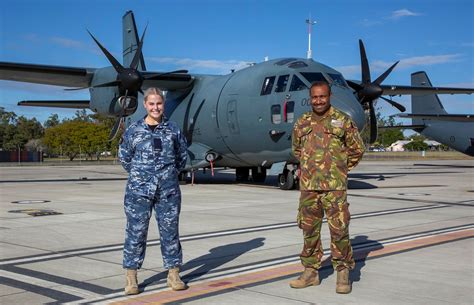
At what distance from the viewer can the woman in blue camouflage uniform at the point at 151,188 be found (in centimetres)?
577

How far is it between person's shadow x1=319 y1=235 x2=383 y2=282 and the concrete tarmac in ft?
0.05

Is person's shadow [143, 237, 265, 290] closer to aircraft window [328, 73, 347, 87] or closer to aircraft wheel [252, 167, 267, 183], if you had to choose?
aircraft window [328, 73, 347, 87]

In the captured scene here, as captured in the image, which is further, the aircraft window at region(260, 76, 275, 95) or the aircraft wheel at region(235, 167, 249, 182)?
the aircraft wheel at region(235, 167, 249, 182)

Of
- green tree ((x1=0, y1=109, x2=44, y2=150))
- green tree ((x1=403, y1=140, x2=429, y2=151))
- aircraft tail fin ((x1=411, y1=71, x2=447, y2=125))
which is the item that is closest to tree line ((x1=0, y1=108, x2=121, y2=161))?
green tree ((x1=0, y1=109, x2=44, y2=150))

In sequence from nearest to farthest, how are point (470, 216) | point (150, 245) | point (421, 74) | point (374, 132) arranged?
point (150, 245), point (470, 216), point (374, 132), point (421, 74)

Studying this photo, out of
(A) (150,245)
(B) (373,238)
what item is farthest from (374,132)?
(A) (150,245)

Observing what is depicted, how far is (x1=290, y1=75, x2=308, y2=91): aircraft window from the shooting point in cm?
1697

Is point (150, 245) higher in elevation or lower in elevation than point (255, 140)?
lower

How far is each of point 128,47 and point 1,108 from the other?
12638 cm

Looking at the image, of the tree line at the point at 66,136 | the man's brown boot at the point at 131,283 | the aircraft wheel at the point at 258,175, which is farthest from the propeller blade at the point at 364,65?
the tree line at the point at 66,136

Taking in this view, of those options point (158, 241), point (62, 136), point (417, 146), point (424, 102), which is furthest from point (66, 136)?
point (417, 146)

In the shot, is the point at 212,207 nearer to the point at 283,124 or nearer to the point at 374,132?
the point at 283,124

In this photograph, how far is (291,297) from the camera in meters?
5.46

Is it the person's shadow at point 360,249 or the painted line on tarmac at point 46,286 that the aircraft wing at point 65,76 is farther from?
the painted line on tarmac at point 46,286
